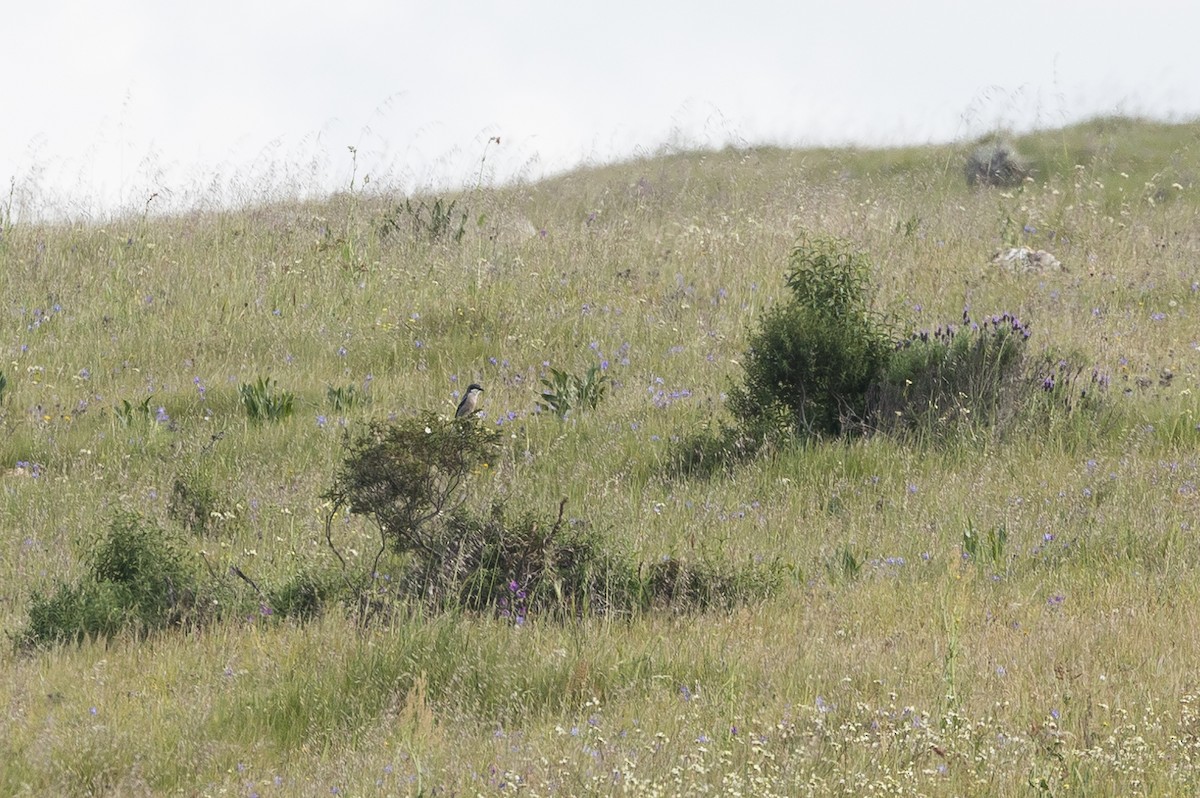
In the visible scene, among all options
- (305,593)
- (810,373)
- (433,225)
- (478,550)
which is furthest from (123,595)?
(433,225)

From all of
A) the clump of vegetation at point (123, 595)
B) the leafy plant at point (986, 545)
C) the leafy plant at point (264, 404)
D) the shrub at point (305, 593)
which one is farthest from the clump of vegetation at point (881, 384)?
the clump of vegetation at point (123, 595)

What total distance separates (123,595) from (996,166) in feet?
65.7

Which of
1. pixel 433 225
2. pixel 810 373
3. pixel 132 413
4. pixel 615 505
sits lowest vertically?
pixel 615 505

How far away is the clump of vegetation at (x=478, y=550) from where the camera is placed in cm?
559

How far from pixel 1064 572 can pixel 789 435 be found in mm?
2484

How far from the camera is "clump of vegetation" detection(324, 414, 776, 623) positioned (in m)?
5.59

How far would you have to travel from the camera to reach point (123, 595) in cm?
570

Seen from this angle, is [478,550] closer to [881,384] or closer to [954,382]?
[881,384]

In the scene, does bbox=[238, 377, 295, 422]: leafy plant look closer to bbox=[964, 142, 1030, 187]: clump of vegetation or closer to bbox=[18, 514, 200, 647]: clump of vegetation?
bbox=[18, 514, 200, 647]: clump of vegetation

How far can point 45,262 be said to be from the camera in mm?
12109

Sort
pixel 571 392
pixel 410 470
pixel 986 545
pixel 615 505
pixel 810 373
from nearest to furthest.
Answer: pixel 410 470 < pixel 986 545 < pixel 615 505 < pixel 810 373 < pixel 571 392

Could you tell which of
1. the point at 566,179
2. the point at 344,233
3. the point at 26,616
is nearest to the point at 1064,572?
the point at 26,616

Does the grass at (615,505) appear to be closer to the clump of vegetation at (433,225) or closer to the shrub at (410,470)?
the clump of vegetation at (433,225)

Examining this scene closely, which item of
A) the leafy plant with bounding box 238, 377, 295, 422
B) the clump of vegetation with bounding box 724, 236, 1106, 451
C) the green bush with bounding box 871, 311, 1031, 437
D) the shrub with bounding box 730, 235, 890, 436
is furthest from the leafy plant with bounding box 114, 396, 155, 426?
the green bush with bounding box 871, 311, 1031, 437
